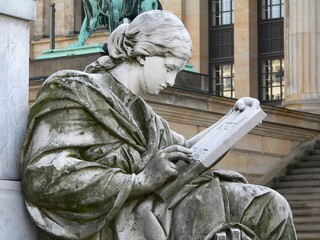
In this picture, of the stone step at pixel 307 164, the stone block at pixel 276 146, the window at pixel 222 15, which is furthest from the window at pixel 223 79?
the stone step at pixel 307 164

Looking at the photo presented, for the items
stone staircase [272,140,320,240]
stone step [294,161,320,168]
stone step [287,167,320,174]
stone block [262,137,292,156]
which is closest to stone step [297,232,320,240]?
stone staircase [272,140,320,240]

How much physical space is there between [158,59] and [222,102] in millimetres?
26730

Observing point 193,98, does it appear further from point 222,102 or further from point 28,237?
point 28,237

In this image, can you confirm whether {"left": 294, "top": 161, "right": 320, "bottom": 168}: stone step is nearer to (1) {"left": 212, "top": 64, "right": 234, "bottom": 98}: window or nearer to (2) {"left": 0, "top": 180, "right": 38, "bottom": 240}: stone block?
(1) {"left": 212, "top": 64, "right": 234, "bottom": 98}: window

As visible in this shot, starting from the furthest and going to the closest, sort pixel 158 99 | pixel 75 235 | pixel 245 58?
1. pixel 245 58
2. pixel 158 99
3. pixel 75 235

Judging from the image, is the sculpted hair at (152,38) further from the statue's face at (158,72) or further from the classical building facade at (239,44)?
the classical building facade at (239,44)

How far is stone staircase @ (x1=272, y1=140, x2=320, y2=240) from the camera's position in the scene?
28609mm

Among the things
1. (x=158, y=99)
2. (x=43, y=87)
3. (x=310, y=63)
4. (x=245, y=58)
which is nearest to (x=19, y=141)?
(x=43, y=87)

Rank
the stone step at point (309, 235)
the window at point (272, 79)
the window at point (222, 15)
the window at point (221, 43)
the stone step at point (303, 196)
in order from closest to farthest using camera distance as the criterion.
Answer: the stone step at point (309, 235)
the stone step at point (303, 196)
the window at point (272, 79)
the window at point (221, 43)
the window at point (222, 15)

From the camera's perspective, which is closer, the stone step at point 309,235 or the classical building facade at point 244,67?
the stone step at point 309,235

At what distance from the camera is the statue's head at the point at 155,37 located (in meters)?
5.04

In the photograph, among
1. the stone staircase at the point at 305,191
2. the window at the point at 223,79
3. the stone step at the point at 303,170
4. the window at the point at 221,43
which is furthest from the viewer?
the window at the point at 221,43

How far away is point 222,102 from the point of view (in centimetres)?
3175

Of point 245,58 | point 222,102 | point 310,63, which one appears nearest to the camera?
point 222,102
